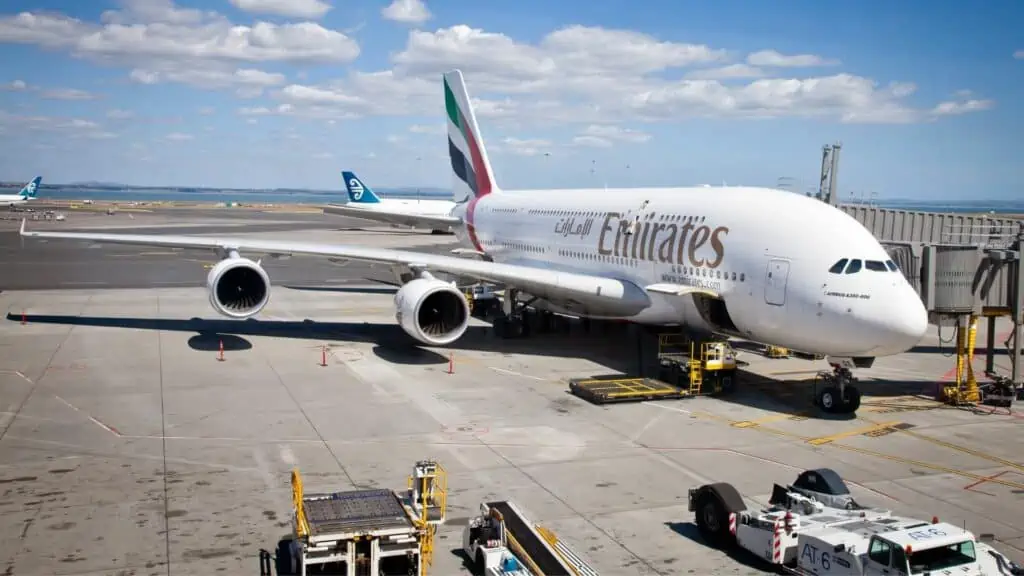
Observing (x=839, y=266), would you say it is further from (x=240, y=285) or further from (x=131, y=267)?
(x=131, y=267)

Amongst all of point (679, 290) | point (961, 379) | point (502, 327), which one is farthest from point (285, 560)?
point (502, 327)

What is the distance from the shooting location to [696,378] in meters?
19.7

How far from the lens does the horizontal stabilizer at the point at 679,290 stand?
1970 centimetres

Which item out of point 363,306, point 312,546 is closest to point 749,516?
point 312,546

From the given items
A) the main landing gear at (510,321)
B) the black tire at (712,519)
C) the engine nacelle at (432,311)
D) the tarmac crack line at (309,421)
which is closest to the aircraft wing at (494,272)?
the engine nacelle at (432,311)

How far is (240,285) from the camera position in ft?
80.1

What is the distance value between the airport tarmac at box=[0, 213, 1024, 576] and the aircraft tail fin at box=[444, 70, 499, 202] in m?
10.8

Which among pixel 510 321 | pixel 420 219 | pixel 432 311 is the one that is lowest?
pixel 510 321

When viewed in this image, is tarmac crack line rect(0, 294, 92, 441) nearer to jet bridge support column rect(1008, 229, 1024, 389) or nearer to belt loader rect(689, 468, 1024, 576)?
belt loader rect(689, 468, 1024, 576)

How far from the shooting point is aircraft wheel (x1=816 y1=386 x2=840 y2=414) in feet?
59.9

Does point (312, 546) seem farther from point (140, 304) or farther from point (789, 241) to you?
point (140, 304)

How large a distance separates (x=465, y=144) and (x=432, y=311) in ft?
44.3

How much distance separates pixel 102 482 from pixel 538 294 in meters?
13.3

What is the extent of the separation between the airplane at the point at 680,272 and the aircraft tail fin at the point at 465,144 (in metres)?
3.73
